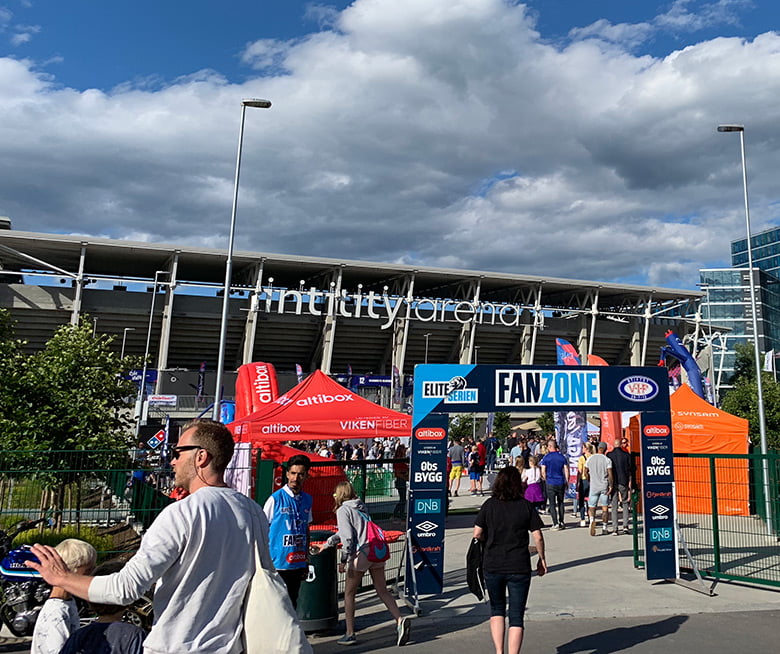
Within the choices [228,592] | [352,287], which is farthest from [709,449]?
[352,287]

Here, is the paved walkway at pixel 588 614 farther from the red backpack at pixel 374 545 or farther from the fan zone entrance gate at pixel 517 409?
the red backpack at pixel 374 545

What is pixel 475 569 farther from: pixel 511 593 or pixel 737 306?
pixel 737 306

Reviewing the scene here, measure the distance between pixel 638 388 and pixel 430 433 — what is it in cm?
286

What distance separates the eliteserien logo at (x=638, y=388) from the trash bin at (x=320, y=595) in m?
4.38

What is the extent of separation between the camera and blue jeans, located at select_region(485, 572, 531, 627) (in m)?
5.49

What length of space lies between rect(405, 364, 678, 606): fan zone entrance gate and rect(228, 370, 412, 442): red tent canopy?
3387 millimetres

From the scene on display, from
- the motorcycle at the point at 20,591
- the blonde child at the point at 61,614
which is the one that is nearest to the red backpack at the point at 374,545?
the motorcycle at the point at 20,591

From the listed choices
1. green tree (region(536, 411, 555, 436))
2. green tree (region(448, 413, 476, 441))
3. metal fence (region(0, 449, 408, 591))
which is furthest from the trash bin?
green tree (region(536, 411, 555, 436))

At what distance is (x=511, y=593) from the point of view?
556 centimetres

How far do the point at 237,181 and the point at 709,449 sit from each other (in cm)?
1434

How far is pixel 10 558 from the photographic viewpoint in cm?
651

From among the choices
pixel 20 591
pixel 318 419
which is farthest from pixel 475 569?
pixel 318 419

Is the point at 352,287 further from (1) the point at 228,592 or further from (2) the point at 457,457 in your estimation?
(1) the point at 228,592

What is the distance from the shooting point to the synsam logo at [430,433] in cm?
843
